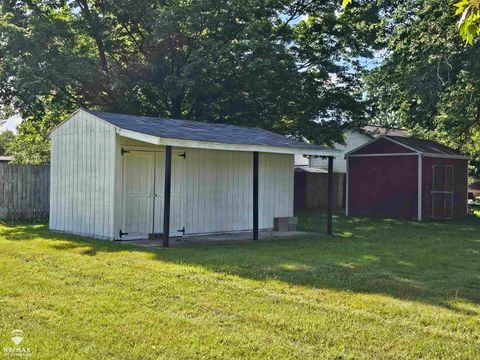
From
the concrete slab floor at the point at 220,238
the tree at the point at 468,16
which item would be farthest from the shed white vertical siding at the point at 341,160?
the tree at the point at 468,16

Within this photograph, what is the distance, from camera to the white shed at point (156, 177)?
35.3 feet

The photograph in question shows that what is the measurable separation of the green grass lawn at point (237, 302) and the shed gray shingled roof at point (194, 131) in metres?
2.31

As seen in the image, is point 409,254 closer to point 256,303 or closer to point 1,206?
point 256,303

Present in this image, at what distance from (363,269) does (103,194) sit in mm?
5645

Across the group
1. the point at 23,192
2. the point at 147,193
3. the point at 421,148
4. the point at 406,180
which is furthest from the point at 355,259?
the point at 421,148

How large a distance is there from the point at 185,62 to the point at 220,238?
→ 930cm

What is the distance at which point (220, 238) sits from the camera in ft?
37.9

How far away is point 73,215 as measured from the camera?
38.8 feet

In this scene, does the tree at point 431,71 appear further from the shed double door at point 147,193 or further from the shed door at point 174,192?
the shed double door at point 147,193

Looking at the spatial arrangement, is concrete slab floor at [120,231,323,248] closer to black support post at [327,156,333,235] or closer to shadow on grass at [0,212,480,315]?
black support post at [327,156,333,235]

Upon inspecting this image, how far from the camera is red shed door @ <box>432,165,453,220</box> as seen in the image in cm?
1812

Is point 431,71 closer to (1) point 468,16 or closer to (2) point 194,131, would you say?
(2) point 194,131

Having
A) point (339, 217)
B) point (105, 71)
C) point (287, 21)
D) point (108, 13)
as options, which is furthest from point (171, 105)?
point (339, 217)

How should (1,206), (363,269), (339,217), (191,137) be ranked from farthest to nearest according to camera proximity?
(339,217) < (1,206) < (191,137) < (363,269)
